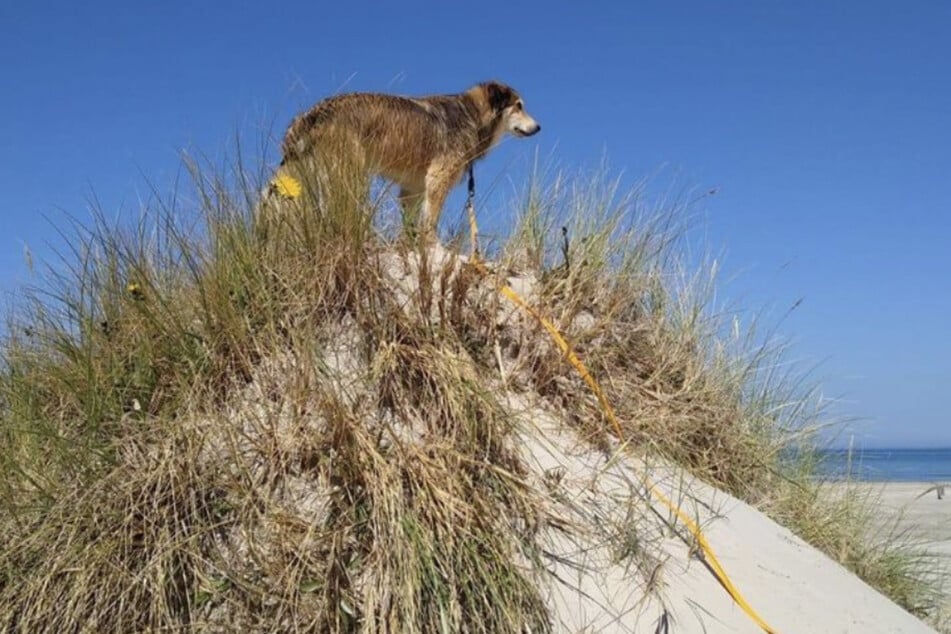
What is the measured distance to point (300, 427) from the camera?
9.94ft

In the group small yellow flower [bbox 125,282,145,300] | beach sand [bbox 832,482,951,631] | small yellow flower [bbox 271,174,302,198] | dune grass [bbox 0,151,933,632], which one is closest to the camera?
dune grass [bbox 0,151,933,632]

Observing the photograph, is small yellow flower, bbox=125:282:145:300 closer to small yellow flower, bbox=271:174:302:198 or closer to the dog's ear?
small yellow flower, bbox=271:174:302:198

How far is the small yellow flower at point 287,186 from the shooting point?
370 centimetres

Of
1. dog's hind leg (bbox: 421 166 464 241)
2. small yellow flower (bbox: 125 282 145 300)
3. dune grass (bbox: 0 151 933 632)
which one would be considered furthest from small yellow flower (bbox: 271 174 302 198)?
dog's hind leg (bbox: 421 166 464 241)

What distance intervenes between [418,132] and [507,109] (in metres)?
1.63

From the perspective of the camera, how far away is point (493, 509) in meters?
2.93

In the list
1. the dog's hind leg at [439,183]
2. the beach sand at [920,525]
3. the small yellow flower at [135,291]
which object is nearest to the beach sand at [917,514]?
the beach sand at [920,525]

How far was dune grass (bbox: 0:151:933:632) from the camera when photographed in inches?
106

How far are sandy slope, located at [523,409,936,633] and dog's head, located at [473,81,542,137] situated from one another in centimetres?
466

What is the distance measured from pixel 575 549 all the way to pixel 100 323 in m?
2.13

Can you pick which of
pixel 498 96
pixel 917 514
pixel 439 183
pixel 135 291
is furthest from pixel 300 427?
pixel 917 514

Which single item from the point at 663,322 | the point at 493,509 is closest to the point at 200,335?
the point at 493,509

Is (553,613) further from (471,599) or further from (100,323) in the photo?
(100,323)

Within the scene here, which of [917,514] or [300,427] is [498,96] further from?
[917,514]
